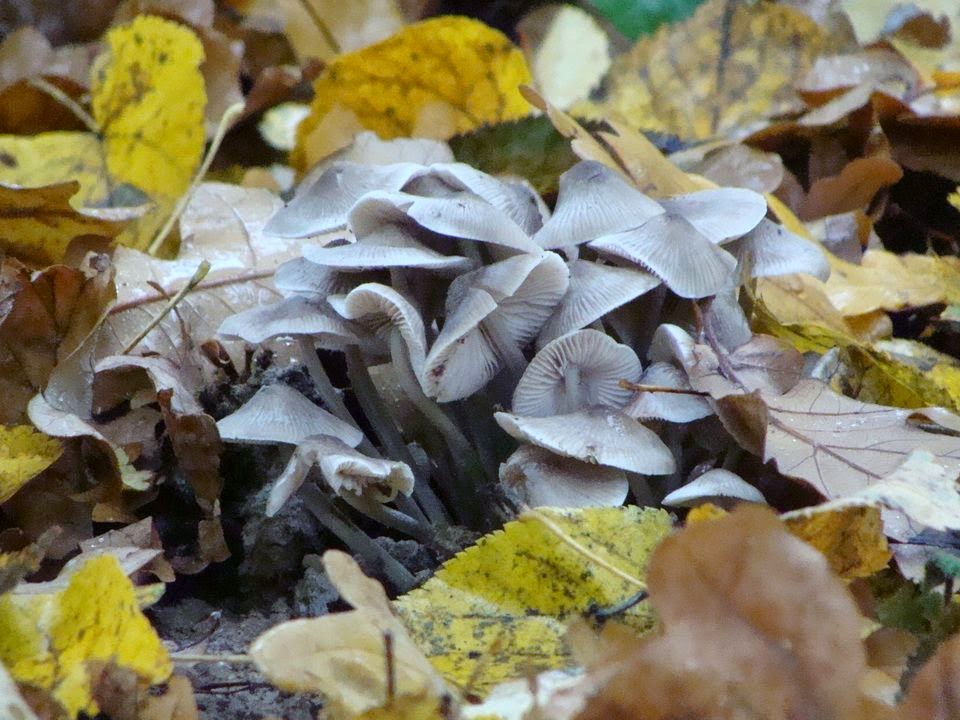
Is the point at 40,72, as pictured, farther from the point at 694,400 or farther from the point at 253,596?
the point at 694,400

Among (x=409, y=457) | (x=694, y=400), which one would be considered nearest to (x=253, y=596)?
(x=409, y=457)

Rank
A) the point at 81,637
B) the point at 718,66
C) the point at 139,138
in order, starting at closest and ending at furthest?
the point at 81,637 < the point at 139,138 < the point at 718,66

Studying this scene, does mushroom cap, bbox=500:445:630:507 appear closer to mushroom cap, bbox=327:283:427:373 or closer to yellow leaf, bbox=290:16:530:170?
mushroom cap, bbox=327:283:427:373

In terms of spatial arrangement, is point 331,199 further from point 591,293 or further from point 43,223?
point 43,223

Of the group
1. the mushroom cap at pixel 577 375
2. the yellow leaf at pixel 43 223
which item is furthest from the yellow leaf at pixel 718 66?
the mushroom cap at pixel 577 375

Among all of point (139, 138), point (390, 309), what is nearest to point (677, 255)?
point (390, 309)

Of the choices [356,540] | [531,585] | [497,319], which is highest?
[497,319]

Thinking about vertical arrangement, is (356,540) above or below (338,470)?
below

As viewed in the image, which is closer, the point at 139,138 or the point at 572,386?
the point at 572,386
